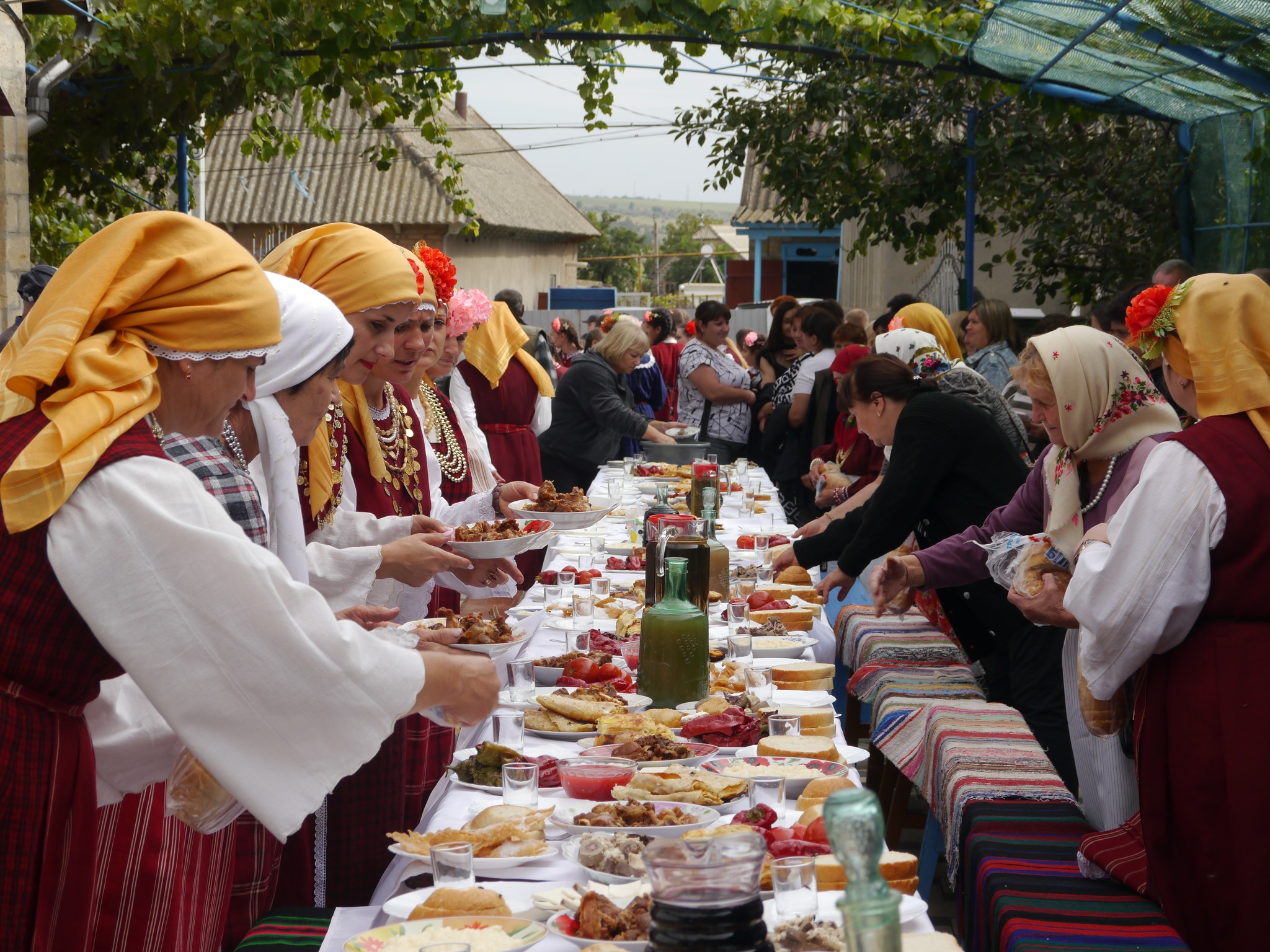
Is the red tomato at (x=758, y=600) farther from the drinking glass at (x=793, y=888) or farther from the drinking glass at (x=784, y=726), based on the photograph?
the drinking glass at (x=793, y=888)

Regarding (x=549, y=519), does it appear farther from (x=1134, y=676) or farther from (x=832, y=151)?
(x=832, y=151)

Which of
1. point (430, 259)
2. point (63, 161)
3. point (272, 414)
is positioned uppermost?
point (63, 161)

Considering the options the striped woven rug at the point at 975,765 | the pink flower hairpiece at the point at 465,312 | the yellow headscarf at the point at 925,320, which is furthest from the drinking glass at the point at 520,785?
the yellow headscarf at the point at 925,320

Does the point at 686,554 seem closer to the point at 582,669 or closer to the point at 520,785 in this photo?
the point at 582,669

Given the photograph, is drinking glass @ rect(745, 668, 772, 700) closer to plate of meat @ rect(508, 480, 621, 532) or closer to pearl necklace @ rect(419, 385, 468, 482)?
plate of meat @ rect(508, 480, 621, 532)

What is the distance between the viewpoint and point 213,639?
1626 millimetres

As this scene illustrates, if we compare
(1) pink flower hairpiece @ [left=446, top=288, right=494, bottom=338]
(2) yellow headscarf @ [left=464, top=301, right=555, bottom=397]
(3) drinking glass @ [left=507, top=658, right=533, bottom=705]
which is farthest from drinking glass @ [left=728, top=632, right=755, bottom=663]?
(2) yellow headscarf @ [left=464, top=301, right=555, bottom=397]

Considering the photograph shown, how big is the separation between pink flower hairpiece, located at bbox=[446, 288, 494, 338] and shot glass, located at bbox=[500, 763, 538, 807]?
273 centimetres

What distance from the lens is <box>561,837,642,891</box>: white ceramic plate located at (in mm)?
1802

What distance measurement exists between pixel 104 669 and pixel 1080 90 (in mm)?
6867

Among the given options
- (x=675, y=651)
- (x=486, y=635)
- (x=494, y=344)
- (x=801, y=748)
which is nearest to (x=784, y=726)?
(x=801, y=748)

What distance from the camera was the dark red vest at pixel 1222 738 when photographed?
2.38m

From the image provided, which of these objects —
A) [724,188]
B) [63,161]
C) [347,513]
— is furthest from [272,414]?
[724,188]

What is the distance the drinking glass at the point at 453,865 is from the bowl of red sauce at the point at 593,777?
0.40m
